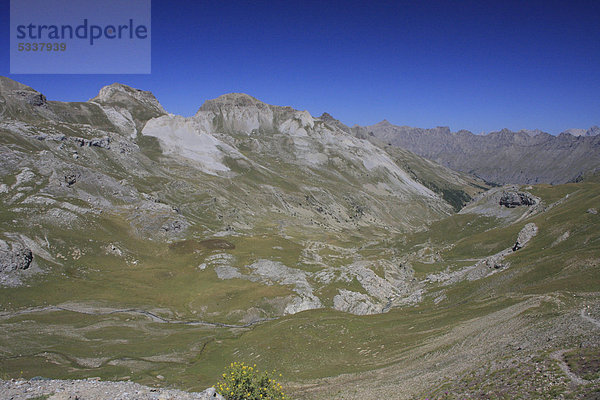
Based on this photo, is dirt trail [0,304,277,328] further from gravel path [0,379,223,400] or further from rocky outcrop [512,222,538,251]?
rocky outcrop [512,222,538,251]

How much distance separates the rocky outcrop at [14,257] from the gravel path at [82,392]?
89679 millimetres

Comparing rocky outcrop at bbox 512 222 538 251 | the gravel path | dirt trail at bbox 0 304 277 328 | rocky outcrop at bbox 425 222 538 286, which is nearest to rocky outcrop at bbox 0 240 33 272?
A: dirt trail at bbox 0 304 277 328

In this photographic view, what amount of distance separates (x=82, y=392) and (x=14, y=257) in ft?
318

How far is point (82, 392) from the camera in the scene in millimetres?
24766

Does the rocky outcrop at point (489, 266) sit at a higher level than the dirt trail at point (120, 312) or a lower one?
higher

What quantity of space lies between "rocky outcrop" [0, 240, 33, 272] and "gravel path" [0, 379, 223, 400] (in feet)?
294

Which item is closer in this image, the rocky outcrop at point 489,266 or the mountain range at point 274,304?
the mountain range at point 274,304

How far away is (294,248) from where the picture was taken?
5945 inches

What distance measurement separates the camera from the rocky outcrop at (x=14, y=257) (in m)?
94.3

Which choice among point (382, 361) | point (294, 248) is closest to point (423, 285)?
point (294, 248)

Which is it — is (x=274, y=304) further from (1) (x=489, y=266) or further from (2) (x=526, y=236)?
(2) (x=526, y=236)

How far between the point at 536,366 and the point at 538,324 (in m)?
14.4

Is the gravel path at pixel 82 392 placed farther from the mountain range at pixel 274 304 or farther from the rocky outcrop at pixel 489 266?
the rocky outcrop at pixel 489 266

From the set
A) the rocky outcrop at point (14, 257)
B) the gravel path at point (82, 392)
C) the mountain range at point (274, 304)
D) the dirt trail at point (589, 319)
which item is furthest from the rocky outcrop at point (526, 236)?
the rocky outcrop at point (14, 257)
